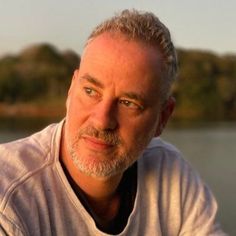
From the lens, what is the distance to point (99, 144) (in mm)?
1241

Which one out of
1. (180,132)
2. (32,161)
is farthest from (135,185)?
(180,132)

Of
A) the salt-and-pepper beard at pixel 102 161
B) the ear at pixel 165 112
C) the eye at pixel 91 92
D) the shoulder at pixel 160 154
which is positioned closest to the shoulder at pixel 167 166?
the shoulder at pixel 160 154

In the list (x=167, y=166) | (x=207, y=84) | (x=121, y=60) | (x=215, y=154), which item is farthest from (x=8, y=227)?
(x=207, y=84)

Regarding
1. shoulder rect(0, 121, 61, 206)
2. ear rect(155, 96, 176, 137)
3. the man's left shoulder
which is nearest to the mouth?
shoulder rect(0, 121, 61, 206)

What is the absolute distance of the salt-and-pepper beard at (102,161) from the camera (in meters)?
1.24

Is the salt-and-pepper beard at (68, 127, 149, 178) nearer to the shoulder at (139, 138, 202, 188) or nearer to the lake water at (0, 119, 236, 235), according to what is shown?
the shoulder at (139, 138, 202, 188)

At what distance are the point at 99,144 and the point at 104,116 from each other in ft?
0.22

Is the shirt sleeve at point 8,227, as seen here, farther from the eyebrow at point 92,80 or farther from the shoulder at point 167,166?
the shoulder at point 167,166

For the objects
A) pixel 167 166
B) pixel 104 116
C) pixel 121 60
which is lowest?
pixel 167 166

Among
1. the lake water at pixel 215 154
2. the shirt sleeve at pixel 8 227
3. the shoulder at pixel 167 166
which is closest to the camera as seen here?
the shirt sleeve at pixel 8 227

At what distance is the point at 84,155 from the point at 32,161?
123 millimetres

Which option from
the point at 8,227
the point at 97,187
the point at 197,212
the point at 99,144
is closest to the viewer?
the point at 8,227

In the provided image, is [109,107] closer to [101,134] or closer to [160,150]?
[101,134]

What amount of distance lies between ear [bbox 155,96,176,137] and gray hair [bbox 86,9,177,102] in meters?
0.07
